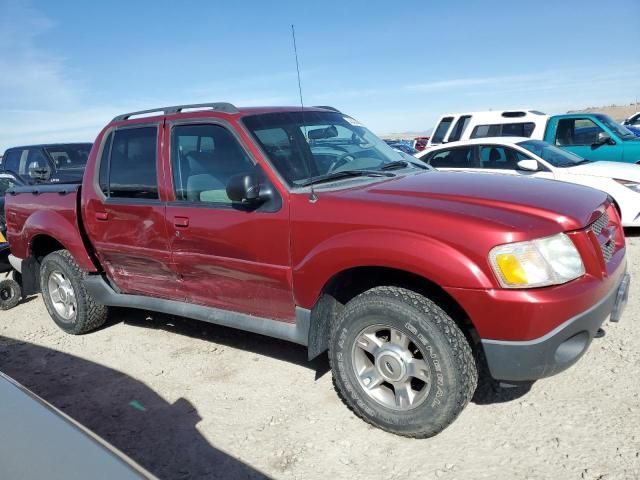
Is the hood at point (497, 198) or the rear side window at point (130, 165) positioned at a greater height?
the rear side window at point (130, 165)

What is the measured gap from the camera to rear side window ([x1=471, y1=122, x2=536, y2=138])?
35.8 feet

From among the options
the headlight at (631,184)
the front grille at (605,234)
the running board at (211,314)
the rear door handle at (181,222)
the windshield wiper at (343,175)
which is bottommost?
the headlight at (631,184)

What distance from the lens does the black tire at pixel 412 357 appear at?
2760mm

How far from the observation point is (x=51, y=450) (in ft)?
5.75

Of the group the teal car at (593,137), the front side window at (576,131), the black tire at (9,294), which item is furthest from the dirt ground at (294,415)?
the front side window at (576,131)

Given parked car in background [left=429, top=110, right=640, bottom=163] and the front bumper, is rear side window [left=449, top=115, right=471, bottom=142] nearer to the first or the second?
parked car in background [left=429, top=110, right=640, bottom=163]

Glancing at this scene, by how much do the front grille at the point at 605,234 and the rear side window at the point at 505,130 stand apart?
27.1ft

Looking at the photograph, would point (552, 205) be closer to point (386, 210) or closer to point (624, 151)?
point (386, 210)

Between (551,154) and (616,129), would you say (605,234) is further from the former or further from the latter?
(616,129)

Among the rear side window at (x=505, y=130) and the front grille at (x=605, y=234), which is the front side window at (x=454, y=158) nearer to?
the rear side window at (x=505, y=130)

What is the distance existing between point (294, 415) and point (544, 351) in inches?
→ 61.9

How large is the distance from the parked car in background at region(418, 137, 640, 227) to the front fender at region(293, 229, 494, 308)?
4.27 meters

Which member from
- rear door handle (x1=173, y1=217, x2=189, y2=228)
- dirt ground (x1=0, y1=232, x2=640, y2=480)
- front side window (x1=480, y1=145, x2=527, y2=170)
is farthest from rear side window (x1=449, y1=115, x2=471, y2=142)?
rear door handle (x1=173, y1=217, x2=189, y2=228)

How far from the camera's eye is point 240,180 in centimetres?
316
